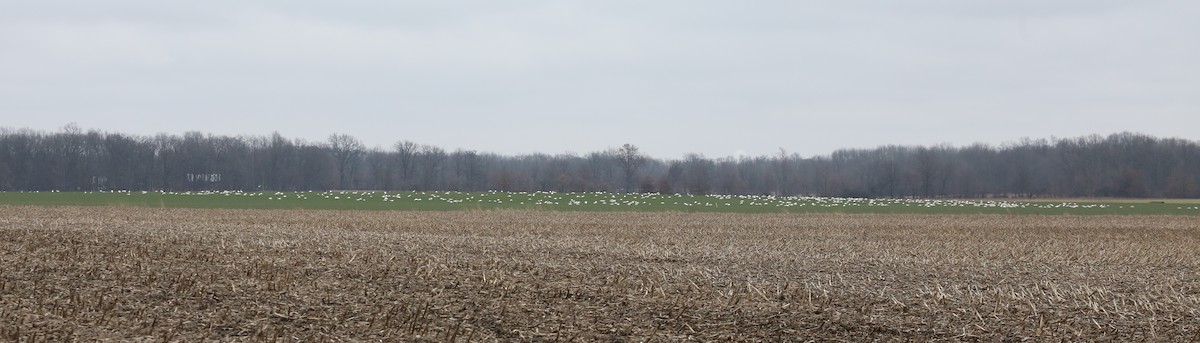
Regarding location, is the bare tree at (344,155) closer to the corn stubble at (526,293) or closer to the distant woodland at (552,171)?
the distant woodland at (552,171)

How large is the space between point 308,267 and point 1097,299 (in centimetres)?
1053

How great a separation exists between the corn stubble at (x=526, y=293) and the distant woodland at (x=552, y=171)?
9151cm

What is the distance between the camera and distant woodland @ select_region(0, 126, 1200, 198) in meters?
123

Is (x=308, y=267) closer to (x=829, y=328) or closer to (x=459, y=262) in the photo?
(x=459, y=262)

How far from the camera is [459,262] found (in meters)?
14.9

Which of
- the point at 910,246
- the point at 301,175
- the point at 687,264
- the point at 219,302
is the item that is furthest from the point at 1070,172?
the point at 219,302

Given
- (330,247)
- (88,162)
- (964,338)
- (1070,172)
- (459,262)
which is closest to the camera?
(964,338)

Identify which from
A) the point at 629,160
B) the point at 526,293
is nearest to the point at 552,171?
the point at 629,160

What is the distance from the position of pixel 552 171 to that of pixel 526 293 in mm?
127993

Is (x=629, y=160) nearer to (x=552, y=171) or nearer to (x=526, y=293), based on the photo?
(x=552, y=171)

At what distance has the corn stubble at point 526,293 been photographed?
9633 millimetres

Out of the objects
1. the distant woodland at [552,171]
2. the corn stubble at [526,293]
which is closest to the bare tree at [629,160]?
the distant woodland at [552,171]

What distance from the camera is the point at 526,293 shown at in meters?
11.8

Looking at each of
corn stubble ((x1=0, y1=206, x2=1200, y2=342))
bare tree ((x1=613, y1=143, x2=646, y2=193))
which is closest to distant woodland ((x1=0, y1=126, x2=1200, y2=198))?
bare tree ((x1=613, y1=143, x2=646, y2=193))
